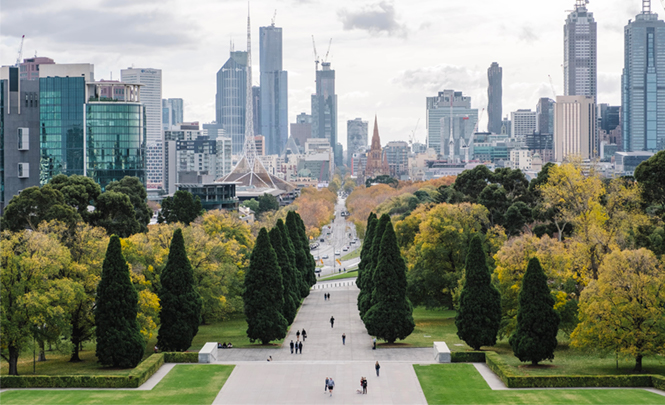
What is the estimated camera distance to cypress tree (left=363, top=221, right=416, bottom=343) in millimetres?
61500

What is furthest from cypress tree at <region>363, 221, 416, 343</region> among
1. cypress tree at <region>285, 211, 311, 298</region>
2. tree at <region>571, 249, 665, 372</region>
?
cypress tree at <region>285, 211, 311, 298</region>

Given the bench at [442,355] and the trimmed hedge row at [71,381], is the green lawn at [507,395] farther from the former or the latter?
the trimmed hedge row at [71,381]

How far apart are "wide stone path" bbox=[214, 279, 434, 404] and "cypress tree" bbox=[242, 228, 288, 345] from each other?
5.55 feet

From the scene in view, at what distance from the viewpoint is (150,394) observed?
46.3 meters

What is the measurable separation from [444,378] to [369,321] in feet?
42.2

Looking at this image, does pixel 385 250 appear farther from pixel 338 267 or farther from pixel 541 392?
pixel 338 267

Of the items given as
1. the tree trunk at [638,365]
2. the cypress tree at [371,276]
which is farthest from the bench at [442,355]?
the cypress tree at [371,276]

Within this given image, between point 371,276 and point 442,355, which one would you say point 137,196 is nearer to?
point 371,276

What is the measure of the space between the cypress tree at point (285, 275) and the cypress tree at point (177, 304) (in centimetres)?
1179

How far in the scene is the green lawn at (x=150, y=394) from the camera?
146 feet

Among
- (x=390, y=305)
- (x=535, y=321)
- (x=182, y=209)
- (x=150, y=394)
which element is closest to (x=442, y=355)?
(x=535, y=321)

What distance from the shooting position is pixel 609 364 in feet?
175

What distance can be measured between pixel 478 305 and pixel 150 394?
23.5m

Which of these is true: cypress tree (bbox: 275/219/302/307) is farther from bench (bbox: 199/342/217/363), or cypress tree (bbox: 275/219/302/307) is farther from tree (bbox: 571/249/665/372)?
tree (bbox: 571/249/665/372)
